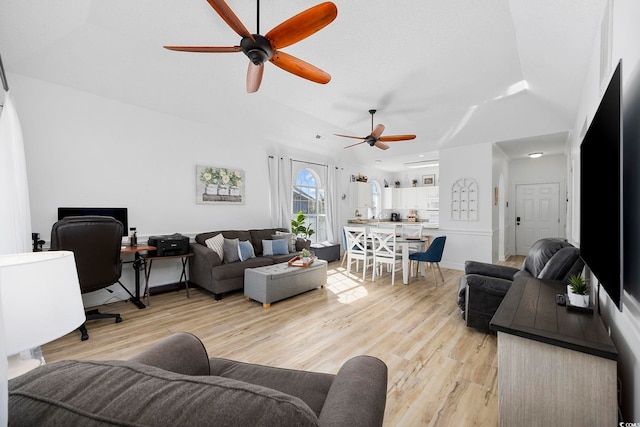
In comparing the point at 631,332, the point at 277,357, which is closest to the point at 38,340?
the point at 277,357

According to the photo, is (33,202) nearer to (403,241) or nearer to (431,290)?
(403,241)

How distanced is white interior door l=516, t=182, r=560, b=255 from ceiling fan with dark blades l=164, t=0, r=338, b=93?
281 inches

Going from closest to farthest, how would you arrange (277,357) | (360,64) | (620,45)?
(620,45)
(277,357)
(360,64)

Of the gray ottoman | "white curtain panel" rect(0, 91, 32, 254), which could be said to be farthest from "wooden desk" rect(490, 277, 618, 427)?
"white curtain panel" rect(0, 91, 32, 254)

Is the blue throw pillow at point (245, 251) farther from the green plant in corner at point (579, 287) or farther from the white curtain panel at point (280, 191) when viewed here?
the green plant in corner at point (579, 287)

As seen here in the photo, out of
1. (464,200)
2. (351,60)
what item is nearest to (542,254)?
(351,60)

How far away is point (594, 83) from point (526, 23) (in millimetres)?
800

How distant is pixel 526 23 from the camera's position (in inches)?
92.9

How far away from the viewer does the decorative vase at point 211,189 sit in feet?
15.5

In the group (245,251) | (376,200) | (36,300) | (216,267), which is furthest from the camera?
(376,200)

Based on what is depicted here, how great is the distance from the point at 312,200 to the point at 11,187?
513 cm

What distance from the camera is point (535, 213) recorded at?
6949mm

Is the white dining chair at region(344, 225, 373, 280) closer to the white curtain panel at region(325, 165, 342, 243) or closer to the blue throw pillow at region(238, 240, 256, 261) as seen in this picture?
the white curtain panel at region(325, 165, 342, 243)

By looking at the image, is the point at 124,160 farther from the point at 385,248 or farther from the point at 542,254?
the point at 542,254
